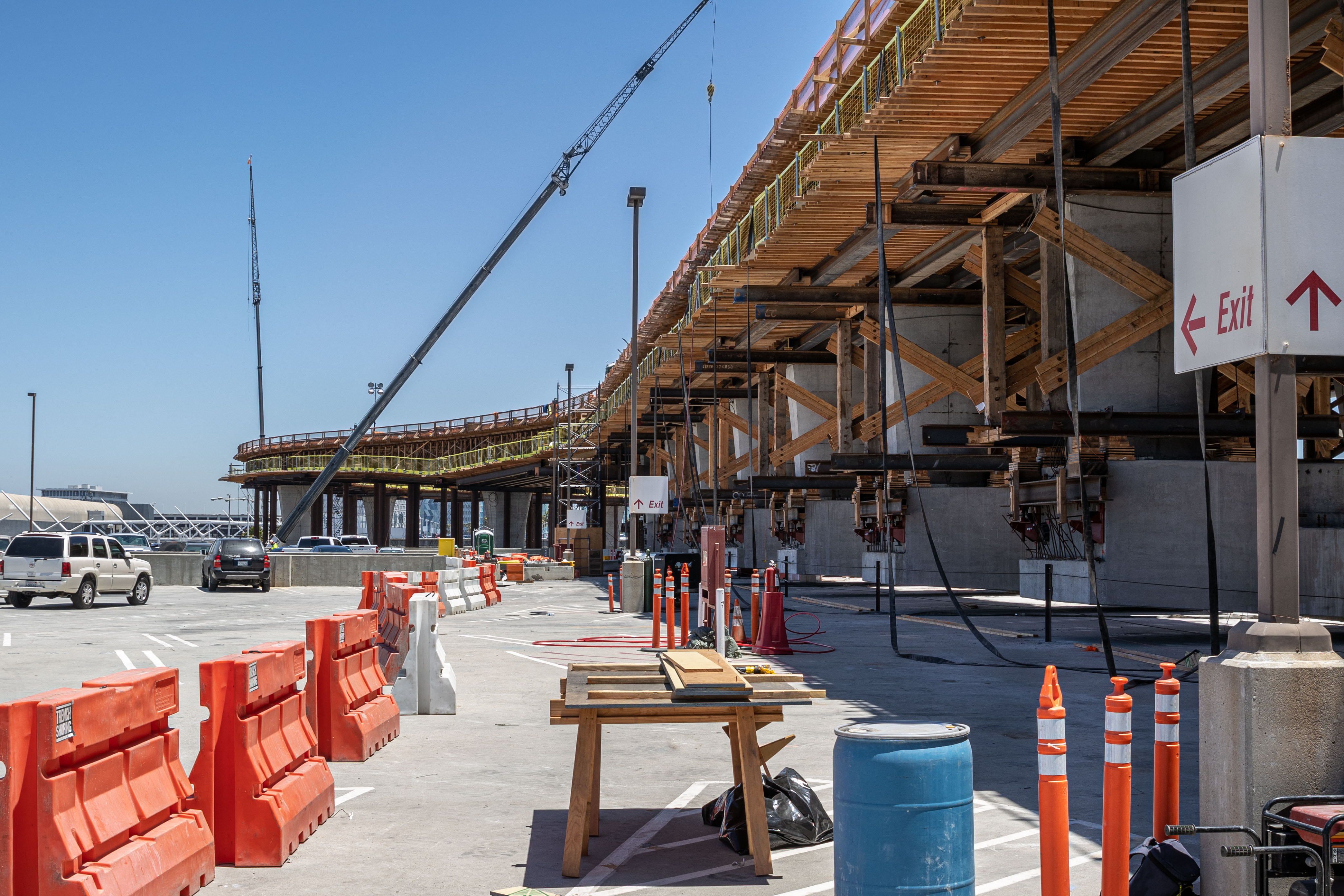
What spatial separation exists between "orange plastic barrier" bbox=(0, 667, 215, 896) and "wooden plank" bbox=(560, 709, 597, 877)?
1839 millimetres

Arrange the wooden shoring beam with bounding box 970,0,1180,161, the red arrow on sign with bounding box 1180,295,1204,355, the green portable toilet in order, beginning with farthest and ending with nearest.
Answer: the green portable toilet
the wooden shoring beam with bounding box 970,0,1180,161
the red arrow on sign with bounding box 1180,295,1204,355

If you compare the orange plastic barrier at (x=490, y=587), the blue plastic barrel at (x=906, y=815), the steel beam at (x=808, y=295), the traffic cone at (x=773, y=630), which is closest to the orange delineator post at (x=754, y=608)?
the traffic cone at (x=773, y=630)

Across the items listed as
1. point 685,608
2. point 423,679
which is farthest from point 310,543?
point 423,679

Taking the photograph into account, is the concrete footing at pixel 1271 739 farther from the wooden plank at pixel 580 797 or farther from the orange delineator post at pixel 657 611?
the orange delineator post at pixel 657 611

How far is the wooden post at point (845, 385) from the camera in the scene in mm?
33562

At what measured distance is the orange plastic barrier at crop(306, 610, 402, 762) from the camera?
9117 mm

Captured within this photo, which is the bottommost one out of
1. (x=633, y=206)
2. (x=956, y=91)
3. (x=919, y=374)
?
(x=919, y=374)

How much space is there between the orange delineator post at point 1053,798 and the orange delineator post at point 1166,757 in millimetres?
946

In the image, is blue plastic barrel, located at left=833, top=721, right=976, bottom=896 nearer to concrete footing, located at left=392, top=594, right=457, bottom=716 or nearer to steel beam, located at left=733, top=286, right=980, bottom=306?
concrete footing, located at left=392, top=594, right=457, bottom=716

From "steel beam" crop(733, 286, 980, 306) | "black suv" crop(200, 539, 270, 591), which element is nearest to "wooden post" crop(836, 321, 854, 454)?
"steel beam" crop(733, 286, 980, 306)

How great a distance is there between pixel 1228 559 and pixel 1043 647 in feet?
16.5

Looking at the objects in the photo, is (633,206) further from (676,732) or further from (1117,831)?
A: (1117,831)

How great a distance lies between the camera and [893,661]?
16641 mm

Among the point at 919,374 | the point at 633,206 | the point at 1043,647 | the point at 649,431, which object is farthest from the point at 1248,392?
the point at 649,431
